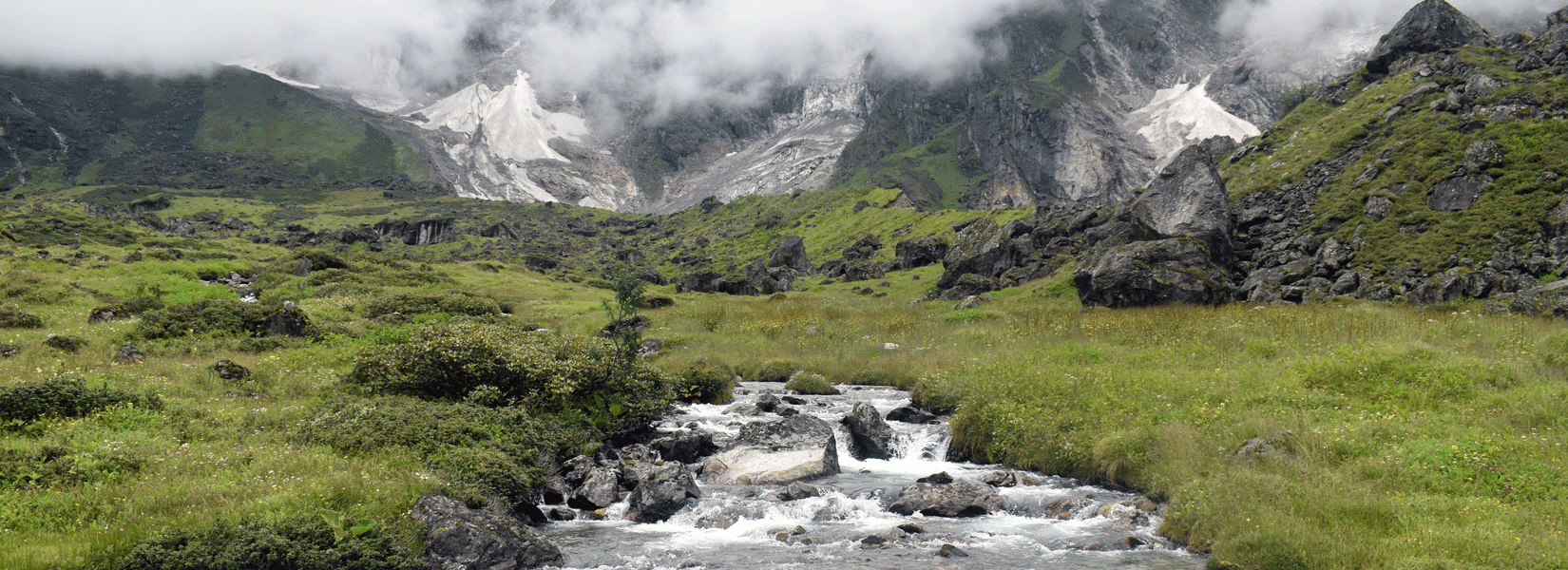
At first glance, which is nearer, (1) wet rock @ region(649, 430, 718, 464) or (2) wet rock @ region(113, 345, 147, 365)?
(1) wet rock @ region(649, 430, 718, 464)

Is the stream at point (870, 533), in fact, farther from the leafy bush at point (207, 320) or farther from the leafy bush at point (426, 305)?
the leafy bush at point (426, 305)

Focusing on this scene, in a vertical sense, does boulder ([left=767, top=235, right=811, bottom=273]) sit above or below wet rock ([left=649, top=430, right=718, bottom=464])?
above

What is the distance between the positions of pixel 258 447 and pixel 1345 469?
2038 centimetres

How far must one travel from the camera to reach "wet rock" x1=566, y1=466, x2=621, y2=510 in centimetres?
1583

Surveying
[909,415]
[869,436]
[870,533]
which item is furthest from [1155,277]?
[870,533]

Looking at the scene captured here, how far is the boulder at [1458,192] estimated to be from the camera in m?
41.1

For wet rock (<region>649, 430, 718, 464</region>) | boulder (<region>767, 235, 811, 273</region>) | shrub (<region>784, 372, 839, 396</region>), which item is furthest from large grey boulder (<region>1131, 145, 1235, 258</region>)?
boulder (<region>767, 235, 811, 273</region>)

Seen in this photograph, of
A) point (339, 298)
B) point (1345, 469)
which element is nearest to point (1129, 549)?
point (1345, 469)

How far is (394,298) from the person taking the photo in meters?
39.5

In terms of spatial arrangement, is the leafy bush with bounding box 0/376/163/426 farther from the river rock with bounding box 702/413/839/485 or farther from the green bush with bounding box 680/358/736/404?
the green bush with bounding box 680/358/736/404

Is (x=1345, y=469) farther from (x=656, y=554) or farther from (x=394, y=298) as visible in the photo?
(x=394, y=298)

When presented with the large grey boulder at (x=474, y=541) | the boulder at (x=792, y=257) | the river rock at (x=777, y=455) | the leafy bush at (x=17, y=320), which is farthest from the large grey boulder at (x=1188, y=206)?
the boulder at (x=792, y=257)

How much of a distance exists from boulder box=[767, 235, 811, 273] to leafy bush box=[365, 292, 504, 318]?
67.4m

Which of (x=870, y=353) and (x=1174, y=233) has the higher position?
(x=1174, y=233)
